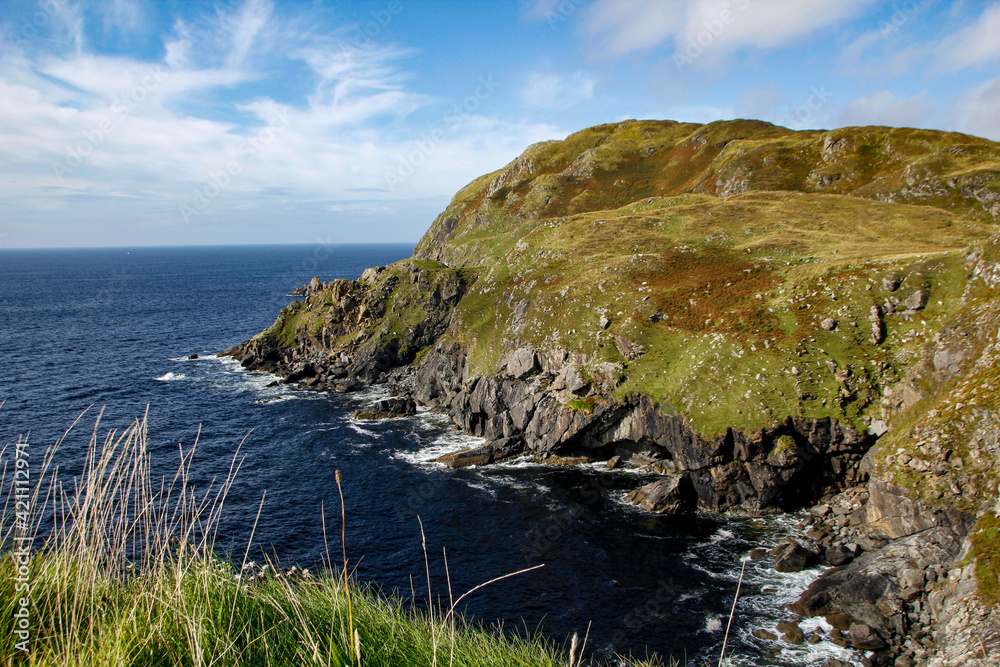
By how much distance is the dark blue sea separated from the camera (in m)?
33.6

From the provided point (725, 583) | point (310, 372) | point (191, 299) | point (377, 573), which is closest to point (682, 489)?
point (725, 583)

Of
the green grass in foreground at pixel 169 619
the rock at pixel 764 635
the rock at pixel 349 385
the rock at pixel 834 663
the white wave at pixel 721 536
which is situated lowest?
the rock at pixel 764 635

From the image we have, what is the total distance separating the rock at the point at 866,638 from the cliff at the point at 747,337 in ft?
3.40

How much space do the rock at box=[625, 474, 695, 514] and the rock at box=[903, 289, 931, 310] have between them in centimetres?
2677

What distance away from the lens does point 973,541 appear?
30609mm

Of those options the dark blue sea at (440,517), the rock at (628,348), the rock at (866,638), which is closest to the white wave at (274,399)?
the dark blue sea at (440,517)

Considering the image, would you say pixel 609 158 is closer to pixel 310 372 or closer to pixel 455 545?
pixel 310 372

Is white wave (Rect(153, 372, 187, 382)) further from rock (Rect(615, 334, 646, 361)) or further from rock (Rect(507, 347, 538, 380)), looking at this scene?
rock (Rect(615, 334, 646, 361))

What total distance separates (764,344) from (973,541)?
2482cm

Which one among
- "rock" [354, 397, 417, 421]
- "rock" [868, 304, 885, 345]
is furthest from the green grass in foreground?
"rock" [354, 397, 417, 421]

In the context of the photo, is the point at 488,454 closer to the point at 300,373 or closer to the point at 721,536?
the point at 721,536

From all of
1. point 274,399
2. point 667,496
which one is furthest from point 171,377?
point 667,496

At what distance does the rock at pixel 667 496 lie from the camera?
1816 inches

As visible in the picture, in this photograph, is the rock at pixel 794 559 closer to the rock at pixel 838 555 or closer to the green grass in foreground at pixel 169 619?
the rock at pixel 838 555
